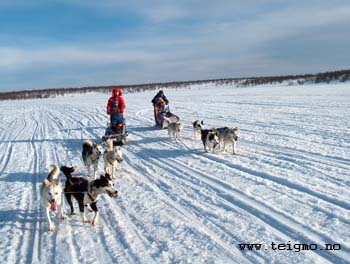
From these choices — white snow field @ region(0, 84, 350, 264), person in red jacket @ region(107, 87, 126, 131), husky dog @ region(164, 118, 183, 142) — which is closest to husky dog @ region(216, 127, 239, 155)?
white snow field @ region(0, 84, 350, 264)

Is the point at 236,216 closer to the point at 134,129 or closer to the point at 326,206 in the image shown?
the point at 326,206

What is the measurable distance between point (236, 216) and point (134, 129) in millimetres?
9584

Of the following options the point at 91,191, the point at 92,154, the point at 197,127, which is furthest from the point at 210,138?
the point at 91,191

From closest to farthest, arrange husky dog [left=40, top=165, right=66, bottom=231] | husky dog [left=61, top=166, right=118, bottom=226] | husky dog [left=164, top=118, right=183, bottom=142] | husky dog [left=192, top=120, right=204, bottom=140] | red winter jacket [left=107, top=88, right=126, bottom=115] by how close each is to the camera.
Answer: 1. husky dog [left=40, top=165, right=66, bottom=231]
2. husky dog [left=61, top=166, right=118, bottom=226]
3. husky dog [left=164, top=118, right=183, bottom=142]
4. husky dog [left=192, top=120, right=204, bottom=140]
5. red winter jacket [left=107, top=88, right=126, bottom=115]

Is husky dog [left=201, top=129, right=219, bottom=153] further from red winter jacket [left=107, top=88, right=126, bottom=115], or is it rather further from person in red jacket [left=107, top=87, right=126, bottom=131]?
red winter jacket [left=107, top=88, right=126, bottom=115]

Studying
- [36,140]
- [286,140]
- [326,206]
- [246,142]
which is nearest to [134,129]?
[36,140]

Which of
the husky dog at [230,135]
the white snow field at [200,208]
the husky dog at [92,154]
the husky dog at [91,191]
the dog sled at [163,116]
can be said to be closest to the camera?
the white snow field at [200,208]

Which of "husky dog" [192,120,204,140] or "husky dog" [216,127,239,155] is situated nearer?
"husky dog" [216,127,239,155]

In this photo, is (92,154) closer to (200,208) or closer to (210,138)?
(200,208)

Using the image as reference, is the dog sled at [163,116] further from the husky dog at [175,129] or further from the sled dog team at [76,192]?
the sled dog team at [76,192]

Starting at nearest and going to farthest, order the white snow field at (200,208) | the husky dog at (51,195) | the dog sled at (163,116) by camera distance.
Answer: the white snow field at (200,208) → the husky dog at (51,195) → the dog sled at (163,116)

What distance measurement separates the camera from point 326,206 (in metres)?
5.25

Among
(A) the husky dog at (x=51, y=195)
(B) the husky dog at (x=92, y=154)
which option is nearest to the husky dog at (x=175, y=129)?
(B) the husky dog at (x=92, y=154)

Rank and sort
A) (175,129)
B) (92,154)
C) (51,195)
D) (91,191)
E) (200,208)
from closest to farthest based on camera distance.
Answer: (51,195)
(91,191)
(200,208)
(92,154)
(175,129)
